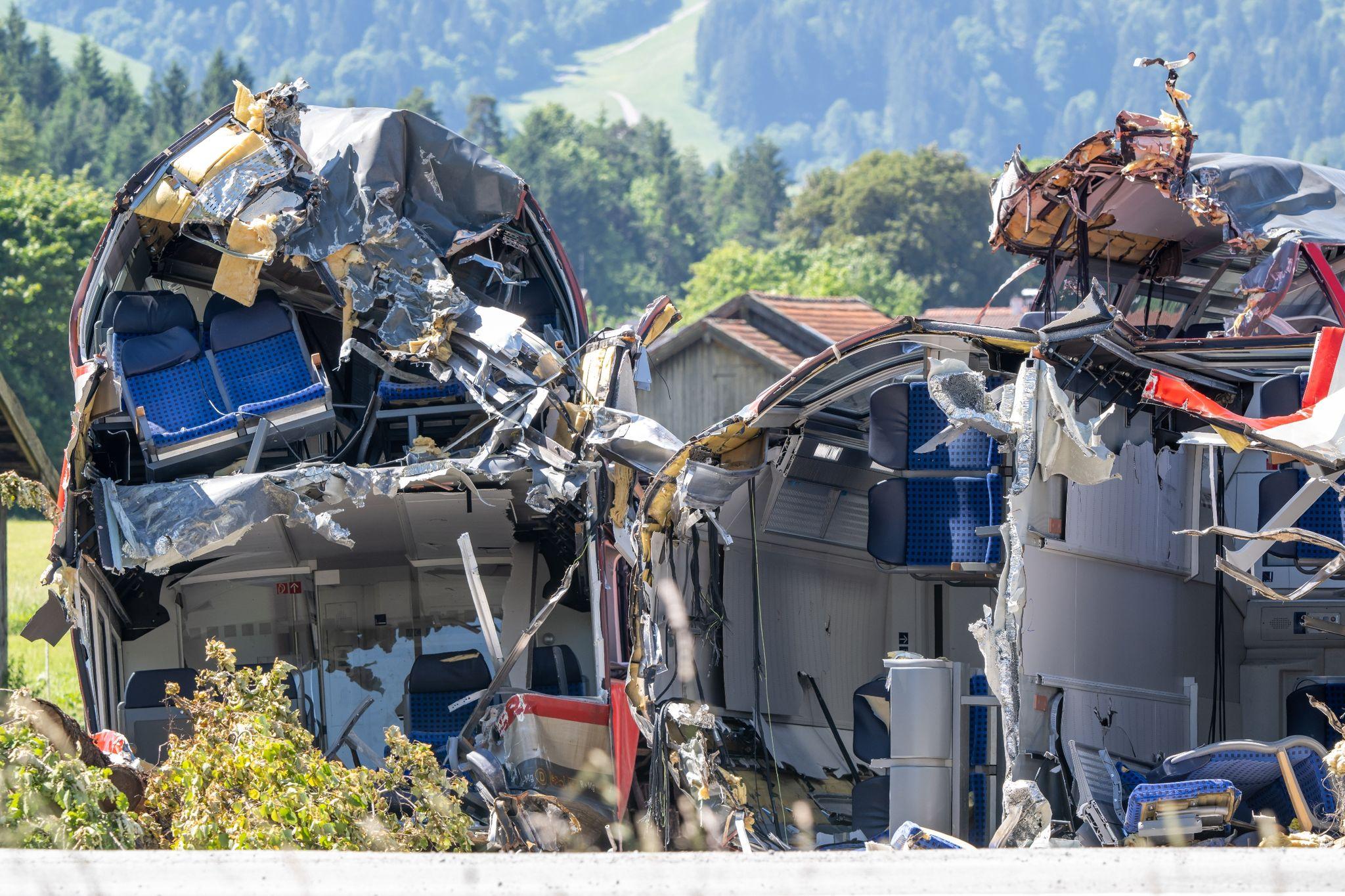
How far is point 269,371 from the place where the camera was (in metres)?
10.9

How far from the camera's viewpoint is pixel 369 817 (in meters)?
7.74

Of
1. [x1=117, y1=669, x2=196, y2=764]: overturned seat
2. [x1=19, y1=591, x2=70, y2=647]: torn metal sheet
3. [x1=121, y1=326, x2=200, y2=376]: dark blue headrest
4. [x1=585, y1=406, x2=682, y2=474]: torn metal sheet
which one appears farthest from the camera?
[x1=121, y1=326, x2=200, y2=376]: dark blue headrest

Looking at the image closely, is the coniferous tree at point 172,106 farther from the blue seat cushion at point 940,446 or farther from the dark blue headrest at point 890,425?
the blue seat cushion at point 940,446

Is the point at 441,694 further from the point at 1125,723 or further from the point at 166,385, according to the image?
the point at 1125,723

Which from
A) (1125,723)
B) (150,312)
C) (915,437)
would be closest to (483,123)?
(150,312)

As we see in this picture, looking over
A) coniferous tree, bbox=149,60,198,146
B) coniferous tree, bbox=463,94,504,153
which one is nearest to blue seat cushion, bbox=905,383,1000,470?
coniferous tree, bbox=149,60,198,146

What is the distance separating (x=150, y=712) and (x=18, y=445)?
19.9 ft

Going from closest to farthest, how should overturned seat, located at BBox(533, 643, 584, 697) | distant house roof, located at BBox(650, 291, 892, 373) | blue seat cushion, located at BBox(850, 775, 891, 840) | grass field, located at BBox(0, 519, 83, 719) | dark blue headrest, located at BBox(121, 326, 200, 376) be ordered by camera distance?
blue seat cushion, located at BBox(850, 775, 891, 840) < dark blue headrest, located at BBox(121, 326, 200, 376) < overturned seat, located at BBox(533, 643, 584, 697) < grass field, located at BBox(0, 519, 83, 719) < distant house roof, located at BBox(650, 291, 892, 373)

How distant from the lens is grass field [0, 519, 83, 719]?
15.5 metres

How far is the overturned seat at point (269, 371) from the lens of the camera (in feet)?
35.3

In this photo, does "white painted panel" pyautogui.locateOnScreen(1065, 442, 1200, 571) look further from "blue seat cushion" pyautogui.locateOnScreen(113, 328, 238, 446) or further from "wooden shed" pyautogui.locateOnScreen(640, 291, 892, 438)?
"wooden shed" pyautogui.locateOnScreen(640, 291, 892, 438)

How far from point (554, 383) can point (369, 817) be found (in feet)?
11.6

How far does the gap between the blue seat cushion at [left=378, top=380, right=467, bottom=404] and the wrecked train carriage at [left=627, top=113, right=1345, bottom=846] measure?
1.99 m

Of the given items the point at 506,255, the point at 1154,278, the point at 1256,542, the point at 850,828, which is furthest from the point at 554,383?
the point at 1154,278
